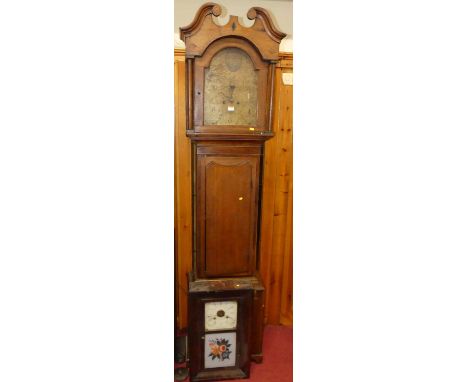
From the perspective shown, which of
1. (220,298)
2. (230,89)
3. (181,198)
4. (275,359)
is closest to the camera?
(230,89)

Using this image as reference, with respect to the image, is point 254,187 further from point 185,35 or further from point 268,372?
point 268,372

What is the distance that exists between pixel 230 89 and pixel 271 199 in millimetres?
874

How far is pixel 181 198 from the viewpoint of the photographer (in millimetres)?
2078

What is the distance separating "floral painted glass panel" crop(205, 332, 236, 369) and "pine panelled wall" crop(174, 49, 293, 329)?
16.0 inches

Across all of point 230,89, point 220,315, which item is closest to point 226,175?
point 230,89

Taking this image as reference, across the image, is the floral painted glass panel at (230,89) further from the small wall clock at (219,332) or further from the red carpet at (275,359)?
the red carpet at (275,359)

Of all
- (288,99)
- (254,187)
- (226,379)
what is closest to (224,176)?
(254,187)

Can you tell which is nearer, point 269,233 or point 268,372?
point 268,372

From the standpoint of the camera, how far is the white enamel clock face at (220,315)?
1.70m

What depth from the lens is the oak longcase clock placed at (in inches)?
57.2

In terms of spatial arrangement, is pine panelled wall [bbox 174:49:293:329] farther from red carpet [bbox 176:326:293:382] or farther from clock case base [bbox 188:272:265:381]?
clock case base [bbox 188:272:265:381]

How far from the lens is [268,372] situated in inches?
73.2

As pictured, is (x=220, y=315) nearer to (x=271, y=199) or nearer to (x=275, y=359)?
(x=275, y=359)
